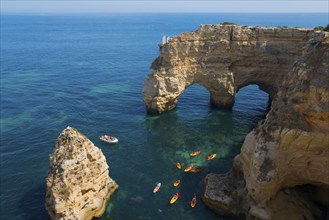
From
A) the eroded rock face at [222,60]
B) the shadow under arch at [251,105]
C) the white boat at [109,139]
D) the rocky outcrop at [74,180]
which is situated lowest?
the white boat at [109,139]

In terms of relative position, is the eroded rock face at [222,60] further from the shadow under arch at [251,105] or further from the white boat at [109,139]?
the white boat at [109,139]

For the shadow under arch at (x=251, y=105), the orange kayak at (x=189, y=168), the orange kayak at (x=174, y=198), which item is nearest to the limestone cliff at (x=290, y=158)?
the orange kayak at (x=174, y=198)

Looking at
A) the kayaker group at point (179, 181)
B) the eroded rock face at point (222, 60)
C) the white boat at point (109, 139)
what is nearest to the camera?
the kayaker group at point (179, 181)

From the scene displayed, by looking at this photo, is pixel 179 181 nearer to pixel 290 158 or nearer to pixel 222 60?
pixel 290 158

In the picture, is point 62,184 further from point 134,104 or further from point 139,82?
point 139,82

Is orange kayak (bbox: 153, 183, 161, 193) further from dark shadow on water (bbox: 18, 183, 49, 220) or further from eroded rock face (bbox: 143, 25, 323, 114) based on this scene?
eroded rock face (bbox: 143, 25, 323, 114)

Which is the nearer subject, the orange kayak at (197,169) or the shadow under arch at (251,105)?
the orange kayak at (197,169)
